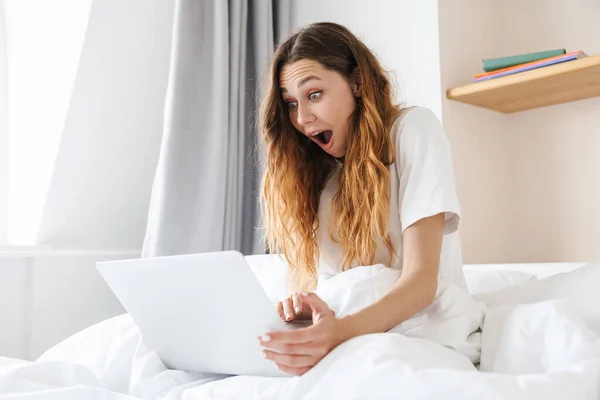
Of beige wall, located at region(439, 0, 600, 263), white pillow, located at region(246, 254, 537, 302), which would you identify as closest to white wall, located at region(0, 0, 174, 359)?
white pillow, located at region(246, 254, 537, 302)

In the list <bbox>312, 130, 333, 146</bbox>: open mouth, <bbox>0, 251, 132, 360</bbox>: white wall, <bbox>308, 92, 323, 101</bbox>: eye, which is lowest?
<bbox>0, 251, 132, 360</bbox>: white wall

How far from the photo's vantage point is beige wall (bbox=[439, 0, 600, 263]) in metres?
1.86

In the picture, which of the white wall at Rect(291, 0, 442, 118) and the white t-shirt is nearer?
the white t-shirt

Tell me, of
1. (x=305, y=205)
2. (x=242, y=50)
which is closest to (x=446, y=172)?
(x=305, y=205)

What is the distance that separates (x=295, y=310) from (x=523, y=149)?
1.30m

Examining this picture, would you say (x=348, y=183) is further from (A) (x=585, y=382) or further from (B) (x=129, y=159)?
(B) (x=129, y=159)

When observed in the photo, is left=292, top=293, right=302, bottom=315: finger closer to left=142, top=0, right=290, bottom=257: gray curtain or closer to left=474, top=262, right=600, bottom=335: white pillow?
left=474, top=262, right=600, bottom=335: white pillow

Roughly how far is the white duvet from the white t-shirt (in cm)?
12

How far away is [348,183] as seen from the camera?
3.73ft

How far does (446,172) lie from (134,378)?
563mm

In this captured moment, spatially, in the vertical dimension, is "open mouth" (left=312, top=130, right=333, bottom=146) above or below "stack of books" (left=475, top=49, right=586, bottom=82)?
below

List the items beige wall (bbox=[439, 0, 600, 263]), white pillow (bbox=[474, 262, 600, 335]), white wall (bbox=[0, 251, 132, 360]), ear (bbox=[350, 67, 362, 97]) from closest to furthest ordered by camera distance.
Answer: white pillow (bbox=[474, 262, 600, 335]) → ear (bbox=[350, 67, 362, 97]) → white wall (bbox=[0, 251, 132, 360]) → beige wall (bbox=[439, 0, 600, 263])

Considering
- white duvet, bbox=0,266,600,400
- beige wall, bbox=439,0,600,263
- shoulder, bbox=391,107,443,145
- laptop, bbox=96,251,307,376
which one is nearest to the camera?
white duvet, bbox=0,266,600,400

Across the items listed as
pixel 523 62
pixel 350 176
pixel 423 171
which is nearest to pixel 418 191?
pixel 423 171
